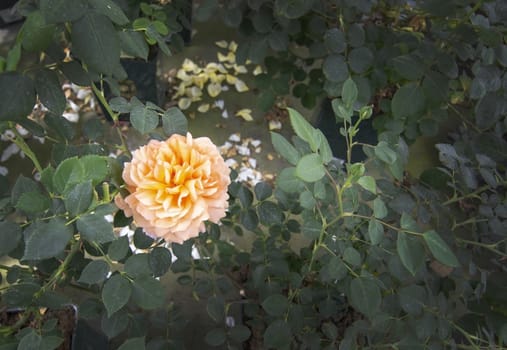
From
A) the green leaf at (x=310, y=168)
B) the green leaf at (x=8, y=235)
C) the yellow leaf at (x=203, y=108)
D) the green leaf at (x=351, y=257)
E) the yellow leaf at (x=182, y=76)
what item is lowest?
the yellow leaf at (x=203, y=108)

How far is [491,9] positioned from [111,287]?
91cm

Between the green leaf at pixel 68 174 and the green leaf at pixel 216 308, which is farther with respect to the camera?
the green leaf at pixel 216 308

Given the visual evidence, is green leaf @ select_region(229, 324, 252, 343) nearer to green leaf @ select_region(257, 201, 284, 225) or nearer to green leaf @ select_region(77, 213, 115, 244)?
green leaf @ select_region(257, 201, 284, 225)

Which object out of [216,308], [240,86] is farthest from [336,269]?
[240,86]

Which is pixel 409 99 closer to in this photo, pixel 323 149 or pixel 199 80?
pixel 323 149

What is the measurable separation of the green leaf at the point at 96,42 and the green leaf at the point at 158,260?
275 mm

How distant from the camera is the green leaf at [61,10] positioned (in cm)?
46

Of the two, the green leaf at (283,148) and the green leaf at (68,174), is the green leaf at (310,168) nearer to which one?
the green leaf at (283,148)

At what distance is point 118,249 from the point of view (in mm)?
636

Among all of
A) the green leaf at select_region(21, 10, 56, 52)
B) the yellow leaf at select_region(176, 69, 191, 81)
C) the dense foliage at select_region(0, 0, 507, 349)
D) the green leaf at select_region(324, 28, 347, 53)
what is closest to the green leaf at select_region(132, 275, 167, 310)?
the dense foliage at select_region(0, 0, 507, 349)

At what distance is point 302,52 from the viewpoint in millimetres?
1912

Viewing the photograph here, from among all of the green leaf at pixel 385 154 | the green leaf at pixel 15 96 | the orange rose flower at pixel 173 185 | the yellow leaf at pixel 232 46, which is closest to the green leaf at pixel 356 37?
the green leaf at pixel 385 154

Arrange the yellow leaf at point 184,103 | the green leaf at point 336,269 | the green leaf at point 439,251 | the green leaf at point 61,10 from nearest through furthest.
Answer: the green leaf at point 61,10
the green leaf at point 439,251
the green leaf at point 336,269
the yellow leaf at point 184,103

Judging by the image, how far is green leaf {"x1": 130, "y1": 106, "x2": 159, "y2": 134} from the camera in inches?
24.3
